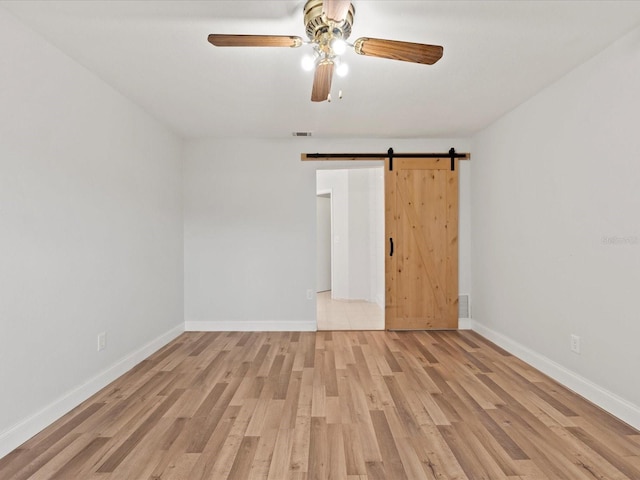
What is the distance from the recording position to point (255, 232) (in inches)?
177

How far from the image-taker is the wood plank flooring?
5.90 ft

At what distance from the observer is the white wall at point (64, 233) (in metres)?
2.01

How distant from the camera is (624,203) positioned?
228cm

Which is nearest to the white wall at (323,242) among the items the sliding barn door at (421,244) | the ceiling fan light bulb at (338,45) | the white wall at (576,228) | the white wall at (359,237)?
the white wall at (359,237)

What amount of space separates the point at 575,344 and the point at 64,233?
12.4 ft

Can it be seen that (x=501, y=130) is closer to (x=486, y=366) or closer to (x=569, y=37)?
(x=569, y=37)

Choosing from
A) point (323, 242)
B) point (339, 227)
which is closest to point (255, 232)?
point (339, 227)

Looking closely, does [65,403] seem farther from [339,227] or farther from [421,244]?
[339,227]

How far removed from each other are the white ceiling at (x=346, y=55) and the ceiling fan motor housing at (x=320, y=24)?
0.12m

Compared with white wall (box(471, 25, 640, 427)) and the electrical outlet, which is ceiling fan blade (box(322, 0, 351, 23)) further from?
the electrical outlet

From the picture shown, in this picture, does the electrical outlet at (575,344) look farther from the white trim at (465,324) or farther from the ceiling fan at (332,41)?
the ceiling fan at (332,41)

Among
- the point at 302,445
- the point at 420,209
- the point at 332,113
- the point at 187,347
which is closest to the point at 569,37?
the point at 332,113

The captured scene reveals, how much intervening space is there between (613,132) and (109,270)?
3848mm

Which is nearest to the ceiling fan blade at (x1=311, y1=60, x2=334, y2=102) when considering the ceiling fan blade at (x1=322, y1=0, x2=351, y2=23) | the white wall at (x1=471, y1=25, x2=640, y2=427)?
the ceiling fan blade at (x1=322, y1=0, x2=351, y2=23)
